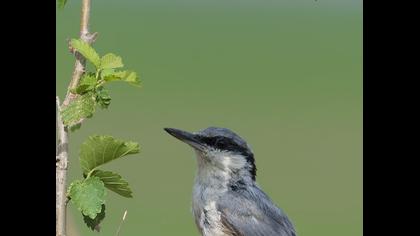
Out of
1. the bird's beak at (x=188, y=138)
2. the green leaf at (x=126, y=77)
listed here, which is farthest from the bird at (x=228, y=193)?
the green leaf at (x=126, y=77)

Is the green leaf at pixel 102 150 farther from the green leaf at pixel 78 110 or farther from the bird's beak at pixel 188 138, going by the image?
the bird's beak at pixel 188 138

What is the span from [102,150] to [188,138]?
1625 millimetres

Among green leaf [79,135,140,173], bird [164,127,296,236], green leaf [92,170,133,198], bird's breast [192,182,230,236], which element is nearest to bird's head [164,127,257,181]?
bird [164,127,296,236]

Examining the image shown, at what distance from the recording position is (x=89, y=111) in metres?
2.32

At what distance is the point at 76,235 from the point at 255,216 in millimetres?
1967

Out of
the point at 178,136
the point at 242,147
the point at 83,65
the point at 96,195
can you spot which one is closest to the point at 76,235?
the point at 96,195

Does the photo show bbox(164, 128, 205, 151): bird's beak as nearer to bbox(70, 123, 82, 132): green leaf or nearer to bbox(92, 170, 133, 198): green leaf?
bbox(92, 170, 133, 198): green leaf

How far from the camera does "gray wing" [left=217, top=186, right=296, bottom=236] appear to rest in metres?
4.06

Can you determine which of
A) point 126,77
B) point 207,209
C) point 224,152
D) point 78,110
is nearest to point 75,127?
point 78,110

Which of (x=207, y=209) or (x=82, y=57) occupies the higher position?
(x=82, y=57)

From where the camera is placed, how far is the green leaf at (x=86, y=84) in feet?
7.60

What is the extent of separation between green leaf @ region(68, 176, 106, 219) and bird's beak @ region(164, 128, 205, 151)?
3.70 ft

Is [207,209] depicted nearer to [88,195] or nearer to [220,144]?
[220,144]

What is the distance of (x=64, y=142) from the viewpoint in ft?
7.38
